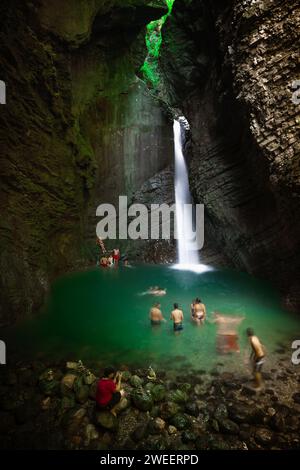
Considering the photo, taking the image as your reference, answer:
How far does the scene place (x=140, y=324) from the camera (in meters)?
9.56

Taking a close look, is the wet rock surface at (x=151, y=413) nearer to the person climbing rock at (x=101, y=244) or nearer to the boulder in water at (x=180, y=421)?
the boulder in water at (x=180, y=421)

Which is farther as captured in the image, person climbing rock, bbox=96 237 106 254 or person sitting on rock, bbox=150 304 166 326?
person climbing rock, bbox=96 237 106 254

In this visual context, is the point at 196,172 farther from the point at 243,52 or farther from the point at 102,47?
the point at 102,47

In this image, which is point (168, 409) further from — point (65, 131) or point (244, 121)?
point (65, 131)

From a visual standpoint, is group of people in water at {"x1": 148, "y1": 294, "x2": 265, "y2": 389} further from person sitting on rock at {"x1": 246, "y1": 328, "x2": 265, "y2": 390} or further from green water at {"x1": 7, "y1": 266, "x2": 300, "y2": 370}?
green water at {"x1": 7, "y1": 266, "x2": 300, "y2": 370}

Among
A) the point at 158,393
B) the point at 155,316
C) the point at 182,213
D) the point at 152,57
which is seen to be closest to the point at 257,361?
the point at 158,393

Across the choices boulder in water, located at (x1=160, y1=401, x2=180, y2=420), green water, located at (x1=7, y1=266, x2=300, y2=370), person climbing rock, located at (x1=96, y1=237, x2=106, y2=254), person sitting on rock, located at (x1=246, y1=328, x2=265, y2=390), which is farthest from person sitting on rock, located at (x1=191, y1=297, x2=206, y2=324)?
person climbing rock, located at (x1=96, y1=237, x2=106, y2=254)

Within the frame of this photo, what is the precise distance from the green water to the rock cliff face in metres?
1.63

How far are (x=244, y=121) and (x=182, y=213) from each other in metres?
9.60

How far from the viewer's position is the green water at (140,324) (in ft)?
24.7

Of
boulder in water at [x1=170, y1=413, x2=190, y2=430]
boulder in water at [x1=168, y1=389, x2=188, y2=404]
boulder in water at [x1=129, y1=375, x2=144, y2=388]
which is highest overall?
boulder in water at [x1=129, y1=375, x2=144, y2=388]

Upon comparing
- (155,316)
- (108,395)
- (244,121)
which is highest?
(244,121)

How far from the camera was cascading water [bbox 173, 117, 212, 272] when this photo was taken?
1958cm
